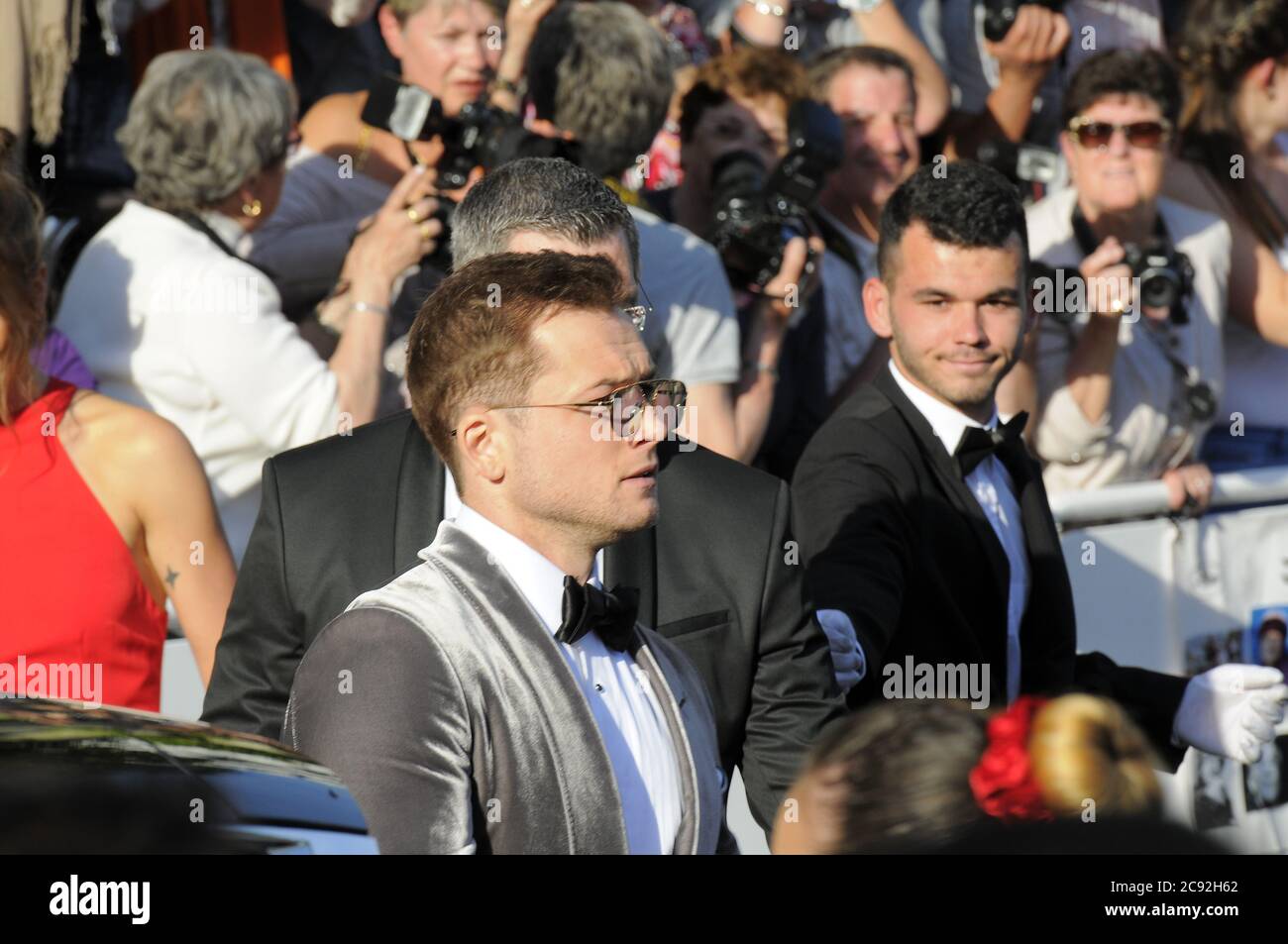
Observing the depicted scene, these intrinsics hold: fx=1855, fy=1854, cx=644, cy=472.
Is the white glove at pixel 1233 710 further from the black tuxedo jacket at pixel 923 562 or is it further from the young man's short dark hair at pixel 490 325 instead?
the young man's short dark hair at pixel 490 325

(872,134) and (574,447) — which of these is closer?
(574,447)

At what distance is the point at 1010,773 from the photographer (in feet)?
4.32

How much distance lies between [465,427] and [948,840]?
3.03 ft

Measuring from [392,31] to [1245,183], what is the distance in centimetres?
271

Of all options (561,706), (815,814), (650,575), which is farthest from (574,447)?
(815,814)

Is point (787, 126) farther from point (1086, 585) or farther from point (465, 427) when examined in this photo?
point (465, 427)

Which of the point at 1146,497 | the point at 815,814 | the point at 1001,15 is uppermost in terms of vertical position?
the point at 1001,15

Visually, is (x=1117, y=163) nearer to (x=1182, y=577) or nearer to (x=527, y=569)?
(x=1182, y=577)

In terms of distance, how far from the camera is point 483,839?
6.04 feet

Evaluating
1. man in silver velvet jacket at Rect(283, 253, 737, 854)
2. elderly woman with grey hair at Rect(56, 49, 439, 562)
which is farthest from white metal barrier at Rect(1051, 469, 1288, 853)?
man in silver velvet jacket at Rect(283, 253, 737, 854)

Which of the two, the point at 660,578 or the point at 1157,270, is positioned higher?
the point at 1157,270

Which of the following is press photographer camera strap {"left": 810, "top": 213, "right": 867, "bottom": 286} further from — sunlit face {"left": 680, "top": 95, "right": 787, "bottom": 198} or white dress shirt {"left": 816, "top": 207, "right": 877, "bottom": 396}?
sunlit face {"left": 680, "top": 95, "right": 787, "bottom": 198}

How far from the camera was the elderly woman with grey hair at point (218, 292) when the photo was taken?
13.2 feet

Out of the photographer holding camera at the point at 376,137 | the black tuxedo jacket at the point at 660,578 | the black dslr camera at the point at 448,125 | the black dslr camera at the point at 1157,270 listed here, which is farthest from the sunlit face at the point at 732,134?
the black tuxedo jacket at the point at 660,578
